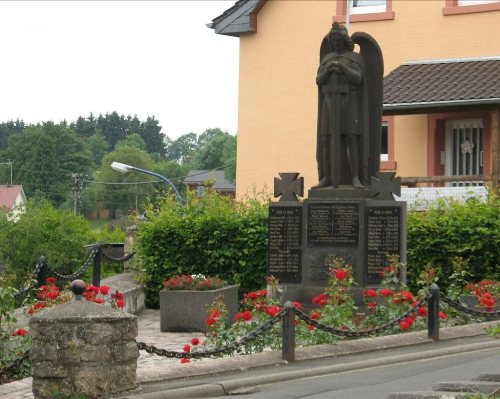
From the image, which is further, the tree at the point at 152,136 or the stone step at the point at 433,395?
the tree at the point at 152,136

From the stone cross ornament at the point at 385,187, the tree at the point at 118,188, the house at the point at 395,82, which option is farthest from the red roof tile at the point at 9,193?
the stone cross ornament at the point at 385,187

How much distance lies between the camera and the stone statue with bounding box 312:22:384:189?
2111cm

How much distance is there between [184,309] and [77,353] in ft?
35.9

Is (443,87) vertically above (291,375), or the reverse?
(443,87)

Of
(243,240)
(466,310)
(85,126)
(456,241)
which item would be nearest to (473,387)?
(466,310)

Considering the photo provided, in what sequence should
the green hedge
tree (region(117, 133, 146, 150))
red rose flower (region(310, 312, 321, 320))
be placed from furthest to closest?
tree (region(117, 133, 146, 150)) < the green hedge < red rose flower (region(310, 312, 321, 320))

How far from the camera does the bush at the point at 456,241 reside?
2380 centimetres

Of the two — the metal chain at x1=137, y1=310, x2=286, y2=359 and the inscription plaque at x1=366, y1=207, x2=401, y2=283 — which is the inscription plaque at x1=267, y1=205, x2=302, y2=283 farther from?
the metal chain at x1=137, y1=310, x2=286, y2=359

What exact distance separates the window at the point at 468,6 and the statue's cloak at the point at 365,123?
42.3 ft

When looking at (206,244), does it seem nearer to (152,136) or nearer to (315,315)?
(315,315)

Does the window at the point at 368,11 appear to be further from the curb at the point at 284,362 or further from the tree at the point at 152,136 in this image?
the tree at the point at 152,136

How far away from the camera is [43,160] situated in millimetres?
115062

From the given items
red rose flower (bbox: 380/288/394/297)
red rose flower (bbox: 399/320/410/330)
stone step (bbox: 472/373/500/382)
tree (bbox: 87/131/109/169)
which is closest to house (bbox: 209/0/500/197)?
red rose flower (bbox: 380/288/394/297)

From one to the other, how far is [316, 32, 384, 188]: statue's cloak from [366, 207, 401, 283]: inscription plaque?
2.80 ft
